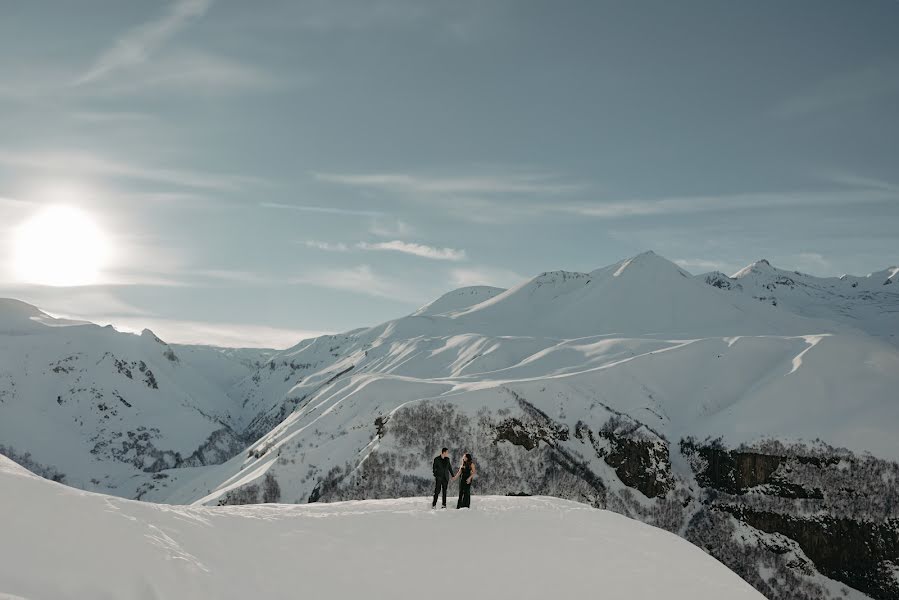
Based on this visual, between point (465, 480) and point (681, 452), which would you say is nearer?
point (465, 480)

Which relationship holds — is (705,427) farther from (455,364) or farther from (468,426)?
(455,364)

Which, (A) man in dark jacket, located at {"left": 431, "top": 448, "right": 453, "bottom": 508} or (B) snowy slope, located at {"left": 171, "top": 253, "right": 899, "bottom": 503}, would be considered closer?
(A) man in dark jacket, located at {"left": 431, "top": 448, "right": 453, "bottom": 508}

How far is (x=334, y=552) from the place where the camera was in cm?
1580

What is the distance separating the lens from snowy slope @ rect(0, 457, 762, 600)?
10844mm

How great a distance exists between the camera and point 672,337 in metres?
157

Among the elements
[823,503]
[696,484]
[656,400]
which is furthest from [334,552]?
[656,400]

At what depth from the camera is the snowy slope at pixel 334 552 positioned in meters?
10.8

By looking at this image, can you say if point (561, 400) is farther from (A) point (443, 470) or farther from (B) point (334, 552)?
(B) point (334, 552)

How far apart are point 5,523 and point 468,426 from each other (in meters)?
72.5

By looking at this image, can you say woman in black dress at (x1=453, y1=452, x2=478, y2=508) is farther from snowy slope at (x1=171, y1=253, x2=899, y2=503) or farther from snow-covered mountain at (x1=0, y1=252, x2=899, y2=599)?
snowy slope at (x1=171, y1=253, x2=899, y2=503)

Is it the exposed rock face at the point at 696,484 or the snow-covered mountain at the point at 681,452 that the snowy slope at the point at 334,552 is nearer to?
the snow-covered mountain at the point at 681,452

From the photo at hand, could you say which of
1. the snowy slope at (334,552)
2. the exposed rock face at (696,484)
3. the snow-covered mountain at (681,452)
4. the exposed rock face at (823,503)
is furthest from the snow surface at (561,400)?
the snowy slope at (334,552)

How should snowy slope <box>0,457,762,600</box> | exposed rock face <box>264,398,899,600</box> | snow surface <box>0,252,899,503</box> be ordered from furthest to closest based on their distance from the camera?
snow surface <box>0,252,899,503</box>, exposed rock face <box>264,398,899,600</box>, snowy slope <box>0,457,762,600</box>

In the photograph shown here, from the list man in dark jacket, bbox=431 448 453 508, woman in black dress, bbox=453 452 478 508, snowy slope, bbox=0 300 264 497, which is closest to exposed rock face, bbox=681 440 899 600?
woman in black dress, bbox=453 452 478 508
